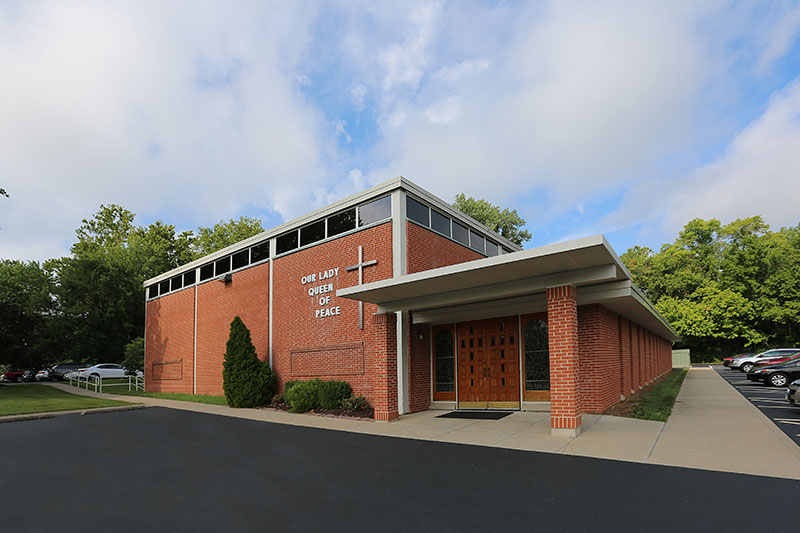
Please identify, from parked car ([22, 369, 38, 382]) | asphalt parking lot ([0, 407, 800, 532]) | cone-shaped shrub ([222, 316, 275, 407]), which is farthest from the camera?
parked car ([22, 369, 38, 382])

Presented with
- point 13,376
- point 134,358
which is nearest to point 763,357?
point 134,358

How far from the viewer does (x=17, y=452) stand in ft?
29.2

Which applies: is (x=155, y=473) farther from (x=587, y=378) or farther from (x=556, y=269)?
(x=587, y=378)

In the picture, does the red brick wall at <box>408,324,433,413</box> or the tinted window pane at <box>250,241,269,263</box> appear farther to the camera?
the tinted window pane at <box>250,241,269,263</box>

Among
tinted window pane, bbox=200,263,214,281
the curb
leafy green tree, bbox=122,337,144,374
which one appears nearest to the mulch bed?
the curb

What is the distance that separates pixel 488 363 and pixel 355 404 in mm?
4031

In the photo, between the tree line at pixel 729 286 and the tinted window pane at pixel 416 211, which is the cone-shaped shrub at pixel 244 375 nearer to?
the tinted window pane at pixel 416 211

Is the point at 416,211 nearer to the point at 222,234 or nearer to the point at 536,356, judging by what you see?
the point at 536,356

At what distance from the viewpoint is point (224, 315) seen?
20484 millimetres

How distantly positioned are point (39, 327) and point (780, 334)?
61.2 m

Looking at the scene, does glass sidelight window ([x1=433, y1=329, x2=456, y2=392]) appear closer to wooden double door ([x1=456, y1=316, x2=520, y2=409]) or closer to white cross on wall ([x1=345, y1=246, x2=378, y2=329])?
wooden double door ([x1=456, y1=316, x2=520, y2=409])

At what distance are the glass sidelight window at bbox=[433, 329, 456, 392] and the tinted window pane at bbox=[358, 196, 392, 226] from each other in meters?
4.03

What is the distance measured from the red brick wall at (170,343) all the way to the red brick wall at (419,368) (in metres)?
13.6

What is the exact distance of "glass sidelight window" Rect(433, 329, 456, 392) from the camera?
1427 centimetres
